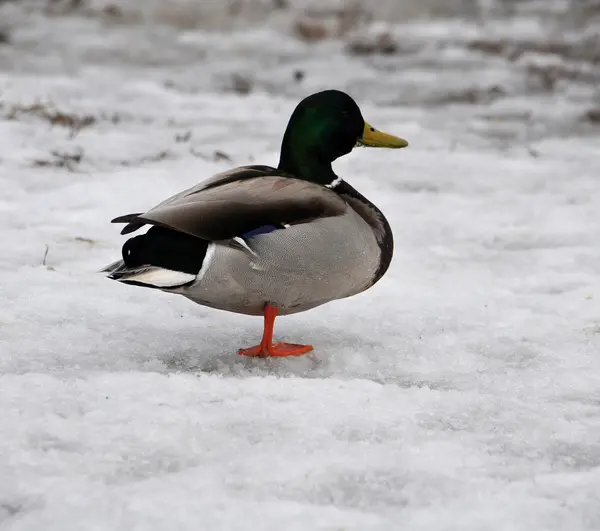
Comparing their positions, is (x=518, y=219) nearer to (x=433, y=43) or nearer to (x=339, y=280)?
(x=339, y=280)

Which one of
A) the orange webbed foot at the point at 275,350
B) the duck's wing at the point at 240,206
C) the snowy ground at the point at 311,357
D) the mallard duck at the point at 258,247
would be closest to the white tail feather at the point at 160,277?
the mallard duck at the point at 258,247

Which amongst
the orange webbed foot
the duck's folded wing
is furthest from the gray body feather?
the orange webbed foot

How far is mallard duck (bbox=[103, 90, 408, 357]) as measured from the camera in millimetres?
3502

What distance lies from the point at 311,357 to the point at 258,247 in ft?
1.77

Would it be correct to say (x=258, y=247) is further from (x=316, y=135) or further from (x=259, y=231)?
(x=316, y=135)

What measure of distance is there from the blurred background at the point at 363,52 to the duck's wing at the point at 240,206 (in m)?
4.49

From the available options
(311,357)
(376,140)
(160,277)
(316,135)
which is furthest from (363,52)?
(160,277)

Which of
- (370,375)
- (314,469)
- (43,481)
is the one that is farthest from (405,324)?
(43,481)

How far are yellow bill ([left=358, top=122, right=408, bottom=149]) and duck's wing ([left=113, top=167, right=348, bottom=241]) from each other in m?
0.56

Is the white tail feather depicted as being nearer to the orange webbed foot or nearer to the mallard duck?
the mallard duck

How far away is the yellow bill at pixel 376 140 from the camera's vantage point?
4328mm

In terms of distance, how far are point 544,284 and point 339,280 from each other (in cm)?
161

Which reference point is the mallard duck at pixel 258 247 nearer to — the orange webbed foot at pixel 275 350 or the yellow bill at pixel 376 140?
the orange webbed foot at pixel 275 350

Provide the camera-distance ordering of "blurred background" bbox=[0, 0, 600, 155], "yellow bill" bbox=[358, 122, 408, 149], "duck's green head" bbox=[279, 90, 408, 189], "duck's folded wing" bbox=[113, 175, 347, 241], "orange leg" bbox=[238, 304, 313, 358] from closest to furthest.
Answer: "duck's folded wing" bbox=[113, 175, 347, 241], "orange leg" bbox=[238, 304, 313, 358], "duck's green head" bbox=[279, 90, 408, 189], "yellow bill" bbox=[358, 122, 408, 149], "blurred background" bbox=[0, 0, 600, 155]
